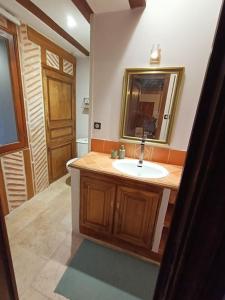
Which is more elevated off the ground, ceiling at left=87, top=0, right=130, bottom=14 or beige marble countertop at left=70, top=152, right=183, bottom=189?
ceiling at left=87, top=0, right=130, bottom=14

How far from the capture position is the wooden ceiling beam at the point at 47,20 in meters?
1.55

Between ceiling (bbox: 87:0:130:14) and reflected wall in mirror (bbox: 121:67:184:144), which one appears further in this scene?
reflected wall in mirror (bbox: 121:67:184:144)

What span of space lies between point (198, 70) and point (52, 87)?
6.71 feet

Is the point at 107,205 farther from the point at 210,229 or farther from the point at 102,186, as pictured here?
the point at 210,229

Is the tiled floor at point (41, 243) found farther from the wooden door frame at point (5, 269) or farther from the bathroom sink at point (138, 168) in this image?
the bathroom sink at point (138, 168)

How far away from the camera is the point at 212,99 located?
0.38 meters

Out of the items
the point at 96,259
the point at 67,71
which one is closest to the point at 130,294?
the point at 96,259

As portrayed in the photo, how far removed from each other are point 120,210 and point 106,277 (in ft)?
1.86

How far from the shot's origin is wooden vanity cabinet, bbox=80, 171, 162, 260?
4.49ft

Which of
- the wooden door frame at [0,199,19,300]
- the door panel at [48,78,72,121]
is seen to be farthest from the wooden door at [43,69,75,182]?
the wooden door frame at [0,199,19,300]

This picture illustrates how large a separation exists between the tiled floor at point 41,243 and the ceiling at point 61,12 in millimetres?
2302

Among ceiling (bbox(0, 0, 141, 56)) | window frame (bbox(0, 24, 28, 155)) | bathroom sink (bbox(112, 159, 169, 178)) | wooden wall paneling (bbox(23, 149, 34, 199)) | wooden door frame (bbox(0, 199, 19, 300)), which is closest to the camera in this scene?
wooden door frame (bbox(0, 199, 19, 300))

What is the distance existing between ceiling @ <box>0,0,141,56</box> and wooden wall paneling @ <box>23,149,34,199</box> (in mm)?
1545

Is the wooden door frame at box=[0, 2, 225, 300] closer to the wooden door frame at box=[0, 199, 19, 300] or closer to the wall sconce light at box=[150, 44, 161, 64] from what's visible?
the wooden door frame at box=[0, 199, 19, 300]
